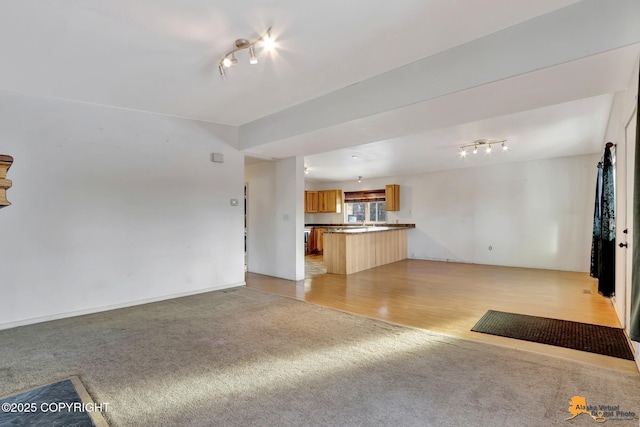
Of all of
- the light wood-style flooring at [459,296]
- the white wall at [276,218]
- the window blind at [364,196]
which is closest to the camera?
the light wood-style flooring at [459,296]

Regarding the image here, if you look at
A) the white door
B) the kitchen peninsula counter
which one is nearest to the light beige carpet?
→ the white door

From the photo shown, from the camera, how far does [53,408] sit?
1.93 m

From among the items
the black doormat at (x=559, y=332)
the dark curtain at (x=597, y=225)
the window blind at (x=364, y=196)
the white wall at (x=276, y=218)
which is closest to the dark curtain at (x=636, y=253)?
the black doormat at (x=559, y=332)

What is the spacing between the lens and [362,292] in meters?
4.88

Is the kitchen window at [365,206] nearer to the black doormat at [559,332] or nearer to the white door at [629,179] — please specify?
the black doormat at [559,332]

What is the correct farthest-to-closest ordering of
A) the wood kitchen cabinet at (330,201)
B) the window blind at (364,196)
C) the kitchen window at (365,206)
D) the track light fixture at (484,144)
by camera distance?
the wood kitchen cabinet at (330,201), the kitchen window at (365,206), the window blind at (364,196), the track light fixture at (484,144)

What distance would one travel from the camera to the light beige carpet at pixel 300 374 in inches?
73.1

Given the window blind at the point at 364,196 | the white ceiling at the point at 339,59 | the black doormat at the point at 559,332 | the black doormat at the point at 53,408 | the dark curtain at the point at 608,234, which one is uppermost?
the white ceiling at the point at 339,59

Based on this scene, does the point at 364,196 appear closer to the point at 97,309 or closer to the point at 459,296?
the point at 459,296

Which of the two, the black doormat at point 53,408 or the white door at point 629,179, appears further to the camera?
the white door at point 629,179

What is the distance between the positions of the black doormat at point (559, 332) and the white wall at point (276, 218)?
328 cm

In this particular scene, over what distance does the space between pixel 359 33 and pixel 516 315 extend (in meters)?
3.54

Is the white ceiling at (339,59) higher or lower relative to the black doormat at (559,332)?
higher

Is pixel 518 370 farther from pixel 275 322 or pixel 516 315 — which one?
pixel 275 322
